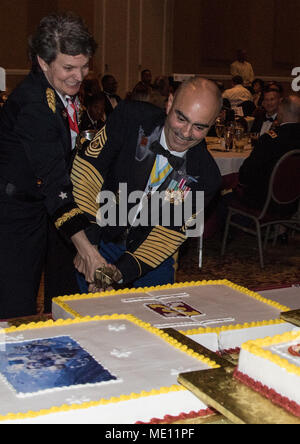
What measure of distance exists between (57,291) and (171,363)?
1.37 meters

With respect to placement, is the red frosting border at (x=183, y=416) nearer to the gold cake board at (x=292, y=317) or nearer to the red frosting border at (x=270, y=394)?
the red frosting border at (x=270, y=394)

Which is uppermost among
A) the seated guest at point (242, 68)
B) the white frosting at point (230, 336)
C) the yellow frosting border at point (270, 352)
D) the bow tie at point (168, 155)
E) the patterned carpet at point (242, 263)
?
the seated guest at point (242, 68)

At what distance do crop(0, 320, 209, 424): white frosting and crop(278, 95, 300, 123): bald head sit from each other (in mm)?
3808

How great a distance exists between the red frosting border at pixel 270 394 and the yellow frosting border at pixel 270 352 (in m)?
0.04

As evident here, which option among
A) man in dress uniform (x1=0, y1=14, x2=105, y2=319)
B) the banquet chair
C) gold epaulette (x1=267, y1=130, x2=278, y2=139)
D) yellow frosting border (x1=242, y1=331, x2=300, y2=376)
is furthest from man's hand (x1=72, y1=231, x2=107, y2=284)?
gold epaulette (x1=267, y1=130, x2=278, y2=139)

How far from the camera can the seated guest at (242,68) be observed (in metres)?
13.1

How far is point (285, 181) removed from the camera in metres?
4.75

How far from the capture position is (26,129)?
2.11 m

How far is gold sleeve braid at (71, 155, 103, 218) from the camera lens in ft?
7.48

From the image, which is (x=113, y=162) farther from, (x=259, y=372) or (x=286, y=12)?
(x=286, y=12)

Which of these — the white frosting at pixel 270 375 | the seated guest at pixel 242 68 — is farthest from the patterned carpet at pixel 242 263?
the seated guest at pixel 242 68

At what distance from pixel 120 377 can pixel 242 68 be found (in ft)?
41.2
